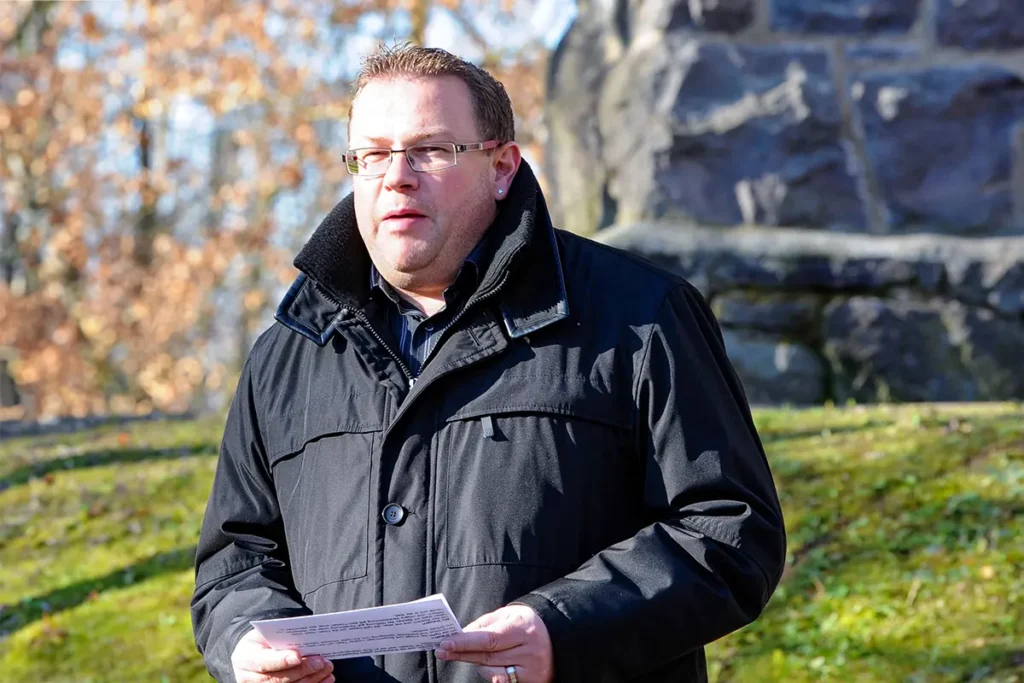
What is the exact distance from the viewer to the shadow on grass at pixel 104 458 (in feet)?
24.4

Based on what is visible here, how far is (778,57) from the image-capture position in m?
7.00

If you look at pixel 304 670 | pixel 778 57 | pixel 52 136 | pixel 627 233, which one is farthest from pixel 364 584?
pixel 52 136

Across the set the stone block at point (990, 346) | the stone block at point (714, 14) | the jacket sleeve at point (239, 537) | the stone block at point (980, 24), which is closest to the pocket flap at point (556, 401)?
the jacket sleeve at point (239, 537)

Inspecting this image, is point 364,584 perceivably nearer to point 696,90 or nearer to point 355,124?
point 355,124

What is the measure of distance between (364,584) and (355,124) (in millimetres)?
993

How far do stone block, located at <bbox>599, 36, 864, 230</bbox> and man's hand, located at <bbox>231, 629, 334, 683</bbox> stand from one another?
15.9 feet

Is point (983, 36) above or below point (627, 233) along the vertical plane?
above

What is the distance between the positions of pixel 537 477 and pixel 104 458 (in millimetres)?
5761

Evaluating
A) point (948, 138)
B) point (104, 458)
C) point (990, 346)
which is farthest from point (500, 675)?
point (104, 458)

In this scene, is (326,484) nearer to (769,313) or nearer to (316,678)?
(316,678)

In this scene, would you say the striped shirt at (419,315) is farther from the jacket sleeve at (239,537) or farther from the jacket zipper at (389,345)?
the jacket sleeve at (239,537)

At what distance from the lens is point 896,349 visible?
674 centimetres

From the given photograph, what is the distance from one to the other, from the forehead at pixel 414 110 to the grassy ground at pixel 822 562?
8.23 ft

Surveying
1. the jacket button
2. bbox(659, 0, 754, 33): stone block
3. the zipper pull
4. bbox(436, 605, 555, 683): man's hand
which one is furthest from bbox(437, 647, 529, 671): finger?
bbox(659, 0, 754, 33): stone block
